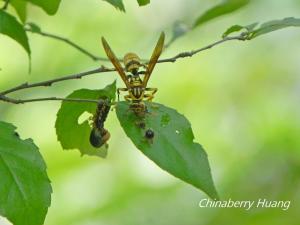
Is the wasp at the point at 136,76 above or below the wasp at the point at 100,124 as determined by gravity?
above

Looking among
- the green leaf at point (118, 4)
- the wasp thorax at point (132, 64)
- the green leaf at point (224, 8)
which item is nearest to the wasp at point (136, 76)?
the wasp thorax at point (132, 64)

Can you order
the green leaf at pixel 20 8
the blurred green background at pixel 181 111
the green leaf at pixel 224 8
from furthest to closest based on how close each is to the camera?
the blurred green background at pixel 181 111 → the green leaf at pixel 224 8 → the green leaf at pixel 20 8

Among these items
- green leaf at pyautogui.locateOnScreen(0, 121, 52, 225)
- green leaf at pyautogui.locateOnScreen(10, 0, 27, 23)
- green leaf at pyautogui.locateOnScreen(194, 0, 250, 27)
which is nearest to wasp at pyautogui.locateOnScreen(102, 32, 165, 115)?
green leaf at pyautogui.locateOnScreen(0, 121, 52, 225)

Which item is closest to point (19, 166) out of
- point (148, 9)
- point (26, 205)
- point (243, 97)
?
point (26, 205)

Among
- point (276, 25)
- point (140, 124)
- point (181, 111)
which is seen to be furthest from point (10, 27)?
point (181, 111)

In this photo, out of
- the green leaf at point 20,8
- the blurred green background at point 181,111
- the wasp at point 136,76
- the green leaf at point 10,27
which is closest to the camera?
the wasp at point 136,76

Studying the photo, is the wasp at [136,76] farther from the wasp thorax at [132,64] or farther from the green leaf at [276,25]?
the green leaf at [276,25]
